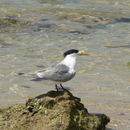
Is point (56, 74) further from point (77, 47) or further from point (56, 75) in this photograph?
point (77, 47)

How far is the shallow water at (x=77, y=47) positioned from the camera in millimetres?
11633

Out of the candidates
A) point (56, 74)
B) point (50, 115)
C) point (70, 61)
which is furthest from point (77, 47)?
point (50, 115)

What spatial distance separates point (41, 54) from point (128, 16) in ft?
18.9

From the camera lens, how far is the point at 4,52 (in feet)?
50.0

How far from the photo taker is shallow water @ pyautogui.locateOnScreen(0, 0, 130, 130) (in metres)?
11.6

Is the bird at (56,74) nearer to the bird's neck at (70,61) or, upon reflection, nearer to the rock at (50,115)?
the bird's neck at (70,61)

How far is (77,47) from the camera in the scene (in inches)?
637

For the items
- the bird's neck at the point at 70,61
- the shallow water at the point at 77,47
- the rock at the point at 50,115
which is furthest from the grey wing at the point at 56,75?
the shallow water at the point at 77,47

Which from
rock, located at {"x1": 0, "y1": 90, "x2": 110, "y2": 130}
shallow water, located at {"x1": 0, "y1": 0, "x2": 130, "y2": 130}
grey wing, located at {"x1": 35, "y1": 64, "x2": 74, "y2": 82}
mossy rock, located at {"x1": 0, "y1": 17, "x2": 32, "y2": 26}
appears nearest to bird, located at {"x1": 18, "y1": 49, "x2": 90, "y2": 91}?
grey wing, located at {"x1": 35, "y1": 64, "x2": 74, "y2": 82}

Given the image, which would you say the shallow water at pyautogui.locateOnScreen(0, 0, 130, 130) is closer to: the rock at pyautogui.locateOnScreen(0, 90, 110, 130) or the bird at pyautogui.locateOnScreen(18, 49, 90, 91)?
the rock at pyautogui.locateOnScreen(0, 90, 110, 130)

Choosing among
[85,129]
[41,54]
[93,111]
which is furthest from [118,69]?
[85,129]

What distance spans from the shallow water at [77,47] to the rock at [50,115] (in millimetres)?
1158

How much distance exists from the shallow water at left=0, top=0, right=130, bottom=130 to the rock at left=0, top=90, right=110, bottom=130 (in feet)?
3.80

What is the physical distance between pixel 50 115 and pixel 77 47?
804 centimetres
